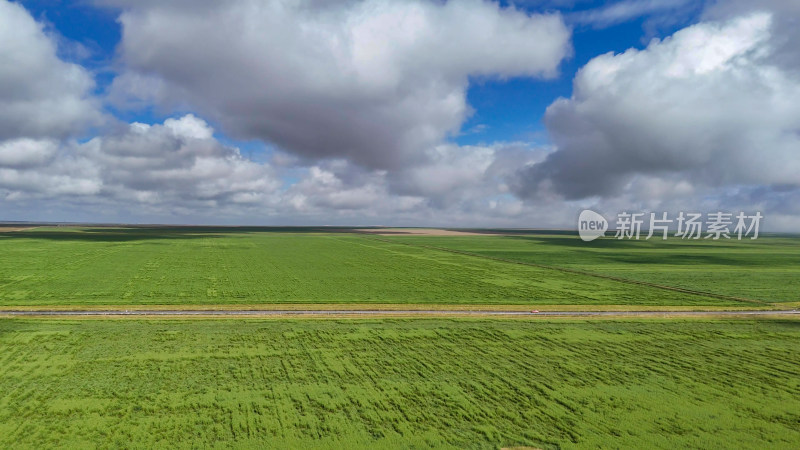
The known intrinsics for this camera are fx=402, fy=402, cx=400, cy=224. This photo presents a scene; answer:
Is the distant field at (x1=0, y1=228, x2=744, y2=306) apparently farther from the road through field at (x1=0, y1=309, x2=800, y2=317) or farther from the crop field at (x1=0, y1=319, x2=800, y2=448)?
the crop field at (x1=0, y1=319, x2=800, y2=448)

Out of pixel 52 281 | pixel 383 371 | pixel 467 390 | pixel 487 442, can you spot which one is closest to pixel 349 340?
pixel 383 371

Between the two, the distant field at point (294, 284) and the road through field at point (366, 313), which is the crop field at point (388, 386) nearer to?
the road through field at point (366, 313)

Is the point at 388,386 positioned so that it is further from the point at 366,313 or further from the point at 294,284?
the point at 294,284

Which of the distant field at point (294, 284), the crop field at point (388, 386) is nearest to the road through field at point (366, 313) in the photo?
the crop field at point (388, 386)

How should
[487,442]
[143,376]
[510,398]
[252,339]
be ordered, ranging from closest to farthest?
1. [487,442]
2. [510,398]
3. [143,376]
4. [252,339]

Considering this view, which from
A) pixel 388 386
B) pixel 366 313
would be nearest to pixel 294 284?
pixel 366 313

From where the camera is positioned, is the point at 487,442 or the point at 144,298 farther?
the point at 144,298

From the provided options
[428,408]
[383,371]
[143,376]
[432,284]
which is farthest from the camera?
[432,284]

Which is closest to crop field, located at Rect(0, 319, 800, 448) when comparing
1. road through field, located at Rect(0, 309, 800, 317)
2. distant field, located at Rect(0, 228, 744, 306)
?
road through field, located at Rect(0, 309, 800, 317)

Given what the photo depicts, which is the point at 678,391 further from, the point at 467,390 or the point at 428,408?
the point at 428,408
